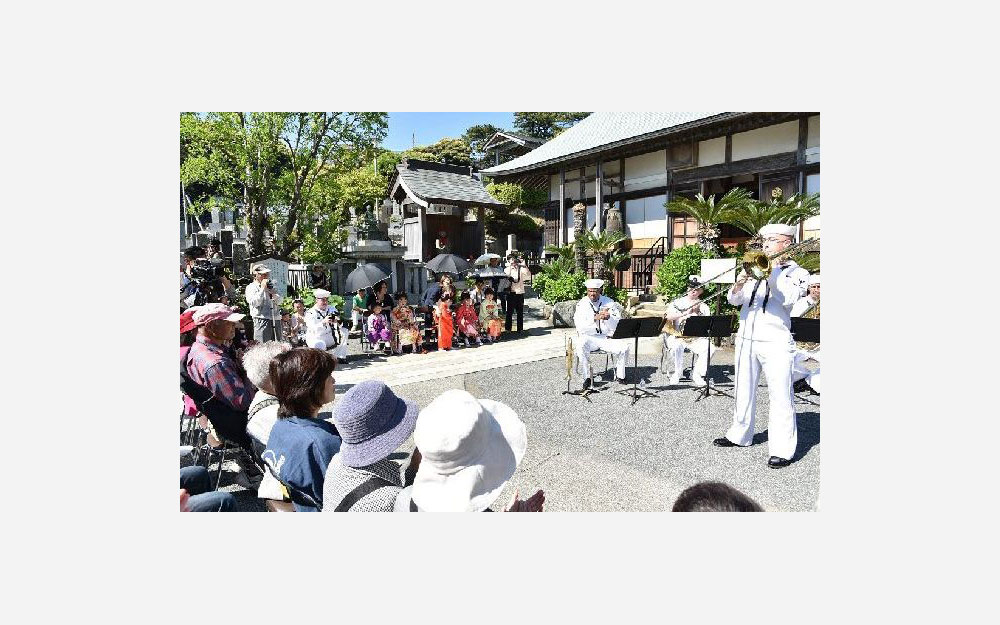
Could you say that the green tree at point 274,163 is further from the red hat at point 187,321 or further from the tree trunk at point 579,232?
the tree trunk at point 579,232

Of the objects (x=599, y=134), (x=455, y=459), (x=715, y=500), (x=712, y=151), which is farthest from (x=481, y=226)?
(x=715, y=500)

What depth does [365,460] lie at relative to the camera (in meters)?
2.00

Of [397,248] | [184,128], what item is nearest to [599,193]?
[397,248]

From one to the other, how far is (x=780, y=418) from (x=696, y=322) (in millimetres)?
995

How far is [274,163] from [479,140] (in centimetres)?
170

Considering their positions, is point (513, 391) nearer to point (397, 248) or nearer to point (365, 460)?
point (365, 460)

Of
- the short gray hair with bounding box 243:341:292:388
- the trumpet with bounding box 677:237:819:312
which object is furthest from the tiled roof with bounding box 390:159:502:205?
the short gray hair with bounding box 243:341:292:388

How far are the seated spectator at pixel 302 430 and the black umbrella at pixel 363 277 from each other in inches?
97.7

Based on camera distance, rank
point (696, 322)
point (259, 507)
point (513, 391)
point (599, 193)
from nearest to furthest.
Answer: point (259, 507) → point (513, 391) → point (696, 322) → point (599, 193)

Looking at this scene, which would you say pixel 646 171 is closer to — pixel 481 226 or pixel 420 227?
pixel 481 226

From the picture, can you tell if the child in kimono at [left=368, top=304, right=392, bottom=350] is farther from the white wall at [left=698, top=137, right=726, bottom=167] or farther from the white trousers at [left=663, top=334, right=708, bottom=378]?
the white wall at [left=698, top=137, right=726, bottom=167]

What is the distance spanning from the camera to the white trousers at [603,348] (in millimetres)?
4266

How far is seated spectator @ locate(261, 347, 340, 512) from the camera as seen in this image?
220 centimetres

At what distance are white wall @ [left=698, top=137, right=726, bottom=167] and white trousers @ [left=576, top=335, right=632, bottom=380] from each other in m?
3.06
